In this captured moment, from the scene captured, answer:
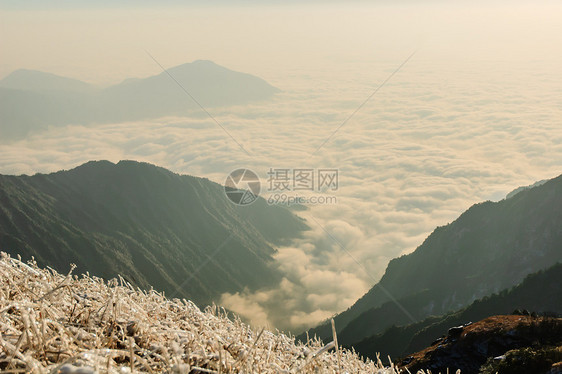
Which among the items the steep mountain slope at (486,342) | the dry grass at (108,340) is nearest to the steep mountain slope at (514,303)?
the steep mountain slope at (486,342)

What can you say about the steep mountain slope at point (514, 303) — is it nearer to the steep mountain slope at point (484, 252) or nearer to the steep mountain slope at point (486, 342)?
the steep mountain slope at point (484, 252)

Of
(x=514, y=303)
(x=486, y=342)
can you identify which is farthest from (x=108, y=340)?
(x=514, y=303)

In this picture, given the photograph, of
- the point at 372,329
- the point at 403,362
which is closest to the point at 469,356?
the point at 403,362

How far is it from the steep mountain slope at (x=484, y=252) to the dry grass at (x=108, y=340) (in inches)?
5648

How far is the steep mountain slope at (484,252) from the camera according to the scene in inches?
5344

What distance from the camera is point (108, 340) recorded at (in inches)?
162

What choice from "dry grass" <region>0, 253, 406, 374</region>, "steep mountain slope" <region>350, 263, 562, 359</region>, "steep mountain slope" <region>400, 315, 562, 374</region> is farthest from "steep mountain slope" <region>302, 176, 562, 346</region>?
"dry grass" <region>0, 253, 406, 374</region>

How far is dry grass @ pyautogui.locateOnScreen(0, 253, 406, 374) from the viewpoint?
10.7 feet

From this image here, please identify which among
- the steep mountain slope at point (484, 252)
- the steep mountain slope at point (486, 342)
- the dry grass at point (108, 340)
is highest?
the dry grass at point (108, 340)

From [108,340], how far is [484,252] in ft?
563

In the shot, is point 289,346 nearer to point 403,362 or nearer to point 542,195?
point 403,362

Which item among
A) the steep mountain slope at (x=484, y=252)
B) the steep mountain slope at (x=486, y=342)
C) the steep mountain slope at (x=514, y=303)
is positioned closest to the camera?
the steep mountain slope at (x=486, y=342)

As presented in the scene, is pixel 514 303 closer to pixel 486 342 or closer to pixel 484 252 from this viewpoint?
pixel 484 252

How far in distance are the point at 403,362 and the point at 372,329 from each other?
446 ft
